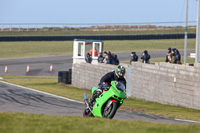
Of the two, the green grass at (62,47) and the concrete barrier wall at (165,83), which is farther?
the green grass at (62,47)

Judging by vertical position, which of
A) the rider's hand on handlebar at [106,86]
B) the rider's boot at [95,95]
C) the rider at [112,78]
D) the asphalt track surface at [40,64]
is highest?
the rider at [112,78]

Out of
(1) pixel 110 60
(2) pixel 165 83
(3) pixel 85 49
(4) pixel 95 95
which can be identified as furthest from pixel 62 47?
(4) pixel 95 95

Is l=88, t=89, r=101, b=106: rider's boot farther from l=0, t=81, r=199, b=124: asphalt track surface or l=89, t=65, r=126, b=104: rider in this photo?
l=0, t=81, r=199, b=124: asphalt track surface

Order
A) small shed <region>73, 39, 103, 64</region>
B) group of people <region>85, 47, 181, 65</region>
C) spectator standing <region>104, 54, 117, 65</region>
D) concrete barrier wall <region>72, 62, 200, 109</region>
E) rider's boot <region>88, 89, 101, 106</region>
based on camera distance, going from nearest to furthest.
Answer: rider's boot <region>88, 89, 101, 106</region>
concrete barrier wall <region>72, 62, 200, 109</region>
group of people <region>85, 47, 181, 65</region>
spectator standing <region>104, 54, 117, 65</region>
small shed <region>73, 39, 103, 64</region>

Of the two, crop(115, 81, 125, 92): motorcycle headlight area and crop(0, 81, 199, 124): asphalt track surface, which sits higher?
crop(115, 81, 125, 92): motorcycle headlight area

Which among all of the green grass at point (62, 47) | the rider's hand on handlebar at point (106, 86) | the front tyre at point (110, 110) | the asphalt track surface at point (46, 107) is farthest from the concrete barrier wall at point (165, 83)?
the green grass at point (62, 47)

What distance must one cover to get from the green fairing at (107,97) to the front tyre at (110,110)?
0.41 feet

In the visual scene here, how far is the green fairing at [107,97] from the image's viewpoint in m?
11.1

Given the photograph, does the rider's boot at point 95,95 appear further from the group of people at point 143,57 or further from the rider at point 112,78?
the group of people at point 143,57

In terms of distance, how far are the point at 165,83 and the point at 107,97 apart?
8.81m

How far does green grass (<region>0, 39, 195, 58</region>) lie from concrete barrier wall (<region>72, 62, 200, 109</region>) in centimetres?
3667

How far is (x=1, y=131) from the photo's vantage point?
7.80 m

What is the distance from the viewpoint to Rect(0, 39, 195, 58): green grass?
60588mm

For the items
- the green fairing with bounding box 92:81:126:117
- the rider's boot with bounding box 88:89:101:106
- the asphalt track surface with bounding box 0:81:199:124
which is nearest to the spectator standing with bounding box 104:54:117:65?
the asphalt track surface with bounding box 0:81:199:124
